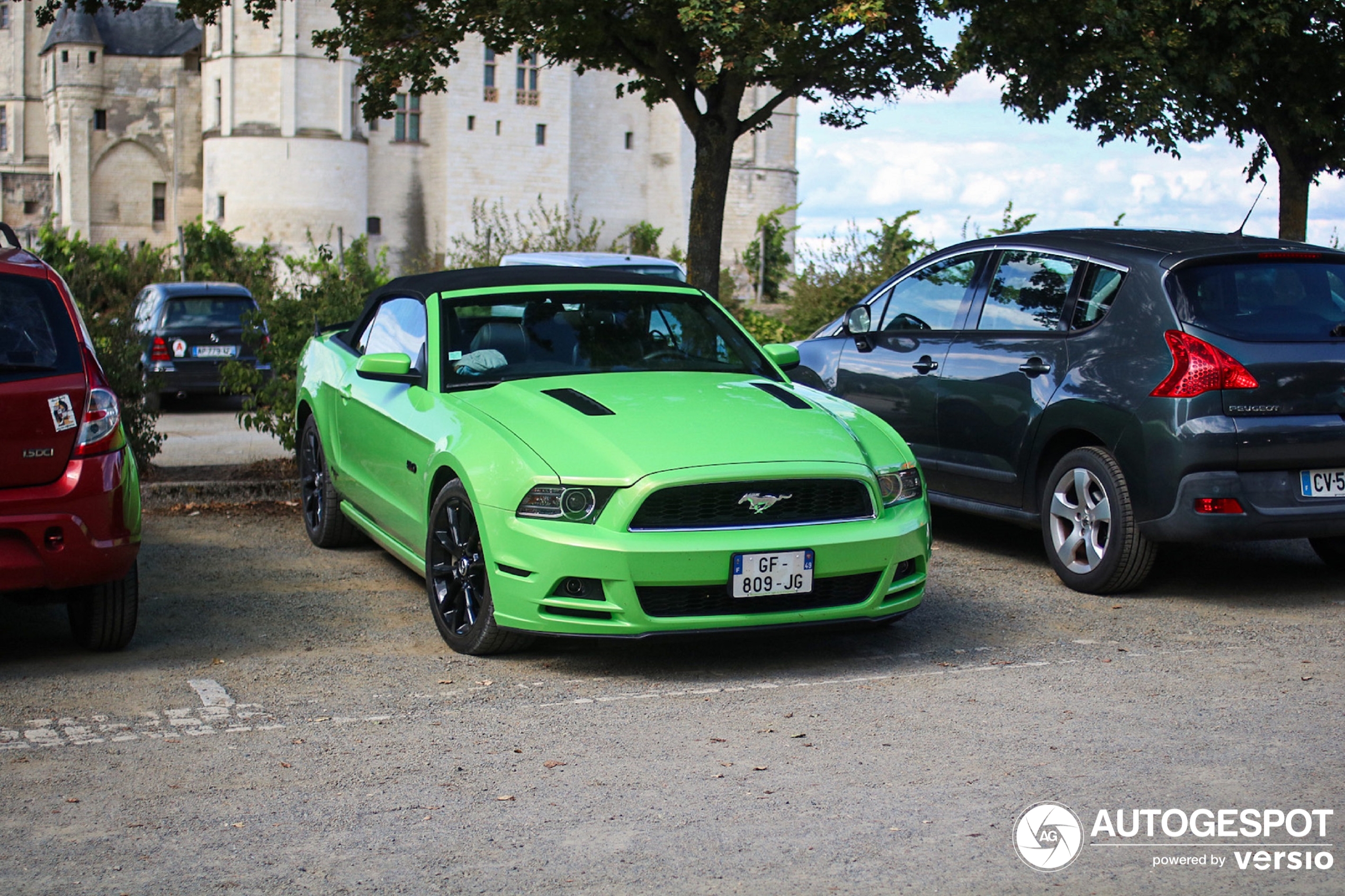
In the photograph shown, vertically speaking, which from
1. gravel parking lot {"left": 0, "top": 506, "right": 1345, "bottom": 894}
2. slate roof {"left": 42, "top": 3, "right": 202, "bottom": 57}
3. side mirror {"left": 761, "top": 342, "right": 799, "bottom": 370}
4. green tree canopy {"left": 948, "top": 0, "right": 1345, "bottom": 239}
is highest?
slate roof {"left": 42, "top": 3, "right": 202, "bottom": 57}

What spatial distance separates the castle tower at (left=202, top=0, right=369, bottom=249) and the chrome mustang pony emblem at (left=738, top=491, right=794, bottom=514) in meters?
63.2

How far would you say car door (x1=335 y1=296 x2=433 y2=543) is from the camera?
6883 mm

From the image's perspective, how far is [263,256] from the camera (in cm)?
3550

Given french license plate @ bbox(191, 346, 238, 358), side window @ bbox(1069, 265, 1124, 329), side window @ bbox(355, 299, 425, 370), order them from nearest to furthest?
1. side window @ bbox(355, 299, 425, 370)
2. side window @ bbox(1069, 265, 1124, 329)
3. french license plate @ bbox(191, 346, 238, 358)

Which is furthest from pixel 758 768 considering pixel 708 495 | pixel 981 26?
pixel 981 26

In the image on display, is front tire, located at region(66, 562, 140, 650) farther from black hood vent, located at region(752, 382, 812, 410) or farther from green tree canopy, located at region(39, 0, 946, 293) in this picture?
green tree canopy, located at region(39, 0, 946, 293)

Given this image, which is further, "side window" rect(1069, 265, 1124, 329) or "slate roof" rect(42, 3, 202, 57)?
"slate roof" rect(42, 3, 202, 57)

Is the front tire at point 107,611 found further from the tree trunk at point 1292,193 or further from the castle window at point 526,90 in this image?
the castle window at point 526,90

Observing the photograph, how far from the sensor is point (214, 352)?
20109mm

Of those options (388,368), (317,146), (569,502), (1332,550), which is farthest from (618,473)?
(317,146)

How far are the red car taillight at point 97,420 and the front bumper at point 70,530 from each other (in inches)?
1.6

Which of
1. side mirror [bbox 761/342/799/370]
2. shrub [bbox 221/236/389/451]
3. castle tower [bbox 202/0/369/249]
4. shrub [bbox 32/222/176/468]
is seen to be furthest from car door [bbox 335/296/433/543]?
castle tower [bbox 202/0/369/249]

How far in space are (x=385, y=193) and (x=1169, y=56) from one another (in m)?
60.5

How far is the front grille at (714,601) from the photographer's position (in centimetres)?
579
